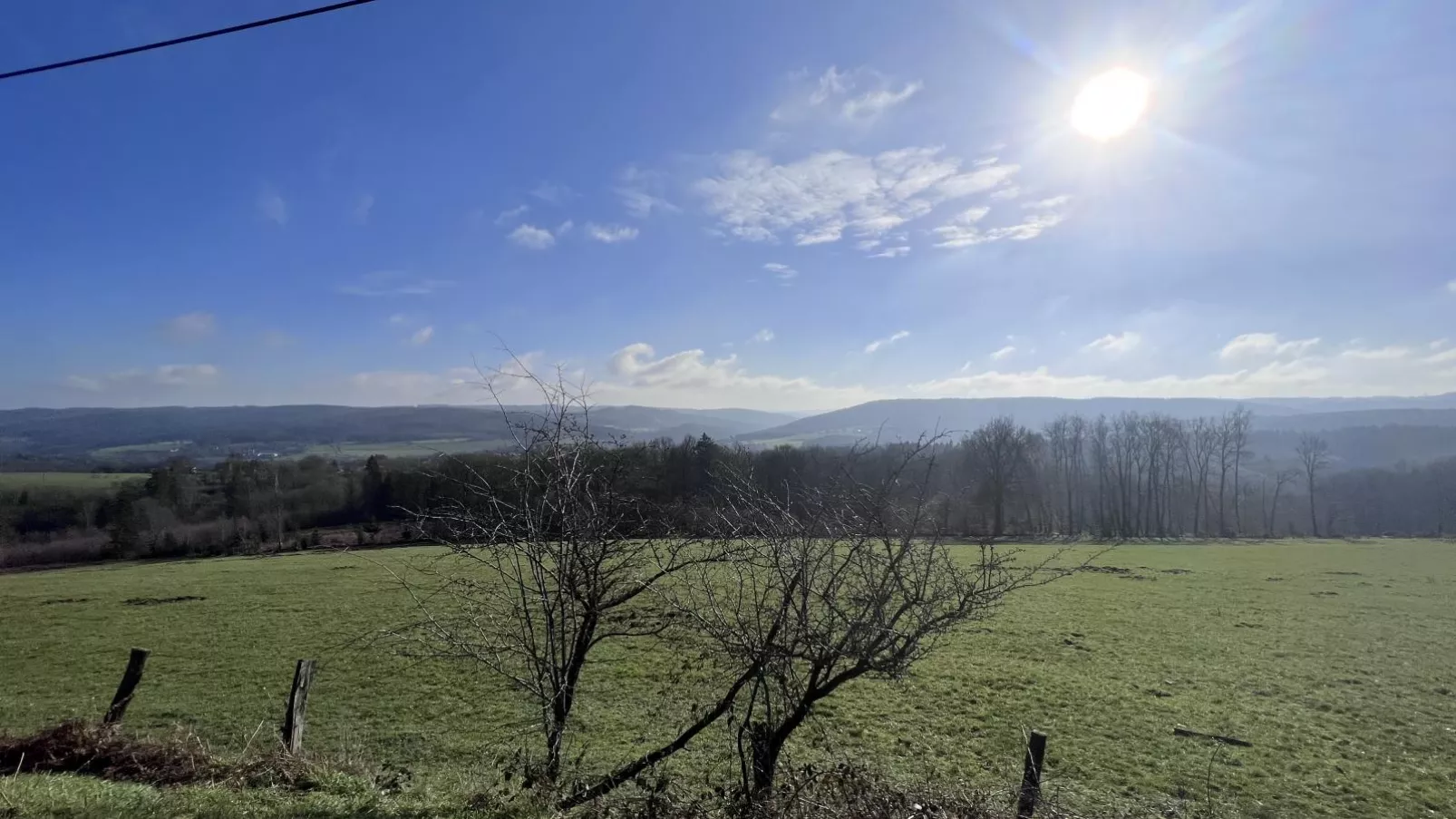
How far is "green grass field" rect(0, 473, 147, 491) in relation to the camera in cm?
6009

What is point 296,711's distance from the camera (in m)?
7.79

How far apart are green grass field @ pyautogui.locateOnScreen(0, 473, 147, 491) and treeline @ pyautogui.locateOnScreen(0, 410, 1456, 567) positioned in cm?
183

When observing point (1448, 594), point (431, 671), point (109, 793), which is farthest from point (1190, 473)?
point (109, 793)

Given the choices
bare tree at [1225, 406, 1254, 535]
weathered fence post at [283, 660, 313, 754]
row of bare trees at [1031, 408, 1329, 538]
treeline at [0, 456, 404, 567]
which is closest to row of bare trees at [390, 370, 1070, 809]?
weathered fence post at [283, 660, 313, 754]

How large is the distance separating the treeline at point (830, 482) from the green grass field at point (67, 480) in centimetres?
183

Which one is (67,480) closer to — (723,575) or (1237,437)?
(723,575)

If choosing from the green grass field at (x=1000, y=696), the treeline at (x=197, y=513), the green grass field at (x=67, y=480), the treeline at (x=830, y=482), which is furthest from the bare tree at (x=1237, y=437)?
the green grass field at (x=67, y=480)

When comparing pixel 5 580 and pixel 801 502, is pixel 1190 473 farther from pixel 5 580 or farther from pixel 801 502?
pixel 5 580

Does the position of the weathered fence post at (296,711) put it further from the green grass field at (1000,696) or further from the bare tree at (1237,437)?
the bare tree at (1237,437)

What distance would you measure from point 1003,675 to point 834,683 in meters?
12.5

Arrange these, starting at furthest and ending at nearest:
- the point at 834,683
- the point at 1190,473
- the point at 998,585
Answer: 1. the point at 1190,473
2. the point at 834,683
3. the point at 998,585

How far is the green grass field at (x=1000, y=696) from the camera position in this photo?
32.5ft

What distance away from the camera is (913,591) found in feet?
16.3

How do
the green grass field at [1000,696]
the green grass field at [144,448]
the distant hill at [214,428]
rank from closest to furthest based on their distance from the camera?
the green grass field at [1000,696] → the distant hill at [214,428] → the green grass field at [144,448]
